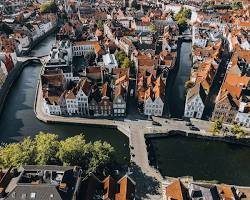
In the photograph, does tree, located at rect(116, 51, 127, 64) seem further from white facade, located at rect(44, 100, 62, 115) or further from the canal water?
the canal water

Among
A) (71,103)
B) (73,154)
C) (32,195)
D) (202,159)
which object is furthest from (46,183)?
(202,159)

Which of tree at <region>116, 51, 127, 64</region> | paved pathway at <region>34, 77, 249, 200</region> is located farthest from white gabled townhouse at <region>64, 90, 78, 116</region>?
tree at <region>116, 51, 127, 64</region>

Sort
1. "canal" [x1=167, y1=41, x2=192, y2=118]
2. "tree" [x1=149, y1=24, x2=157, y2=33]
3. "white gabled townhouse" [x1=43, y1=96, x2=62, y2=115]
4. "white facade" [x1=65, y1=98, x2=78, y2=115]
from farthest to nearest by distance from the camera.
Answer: "tree" [x1=149, y1=24, x2=157, y2=33]
"canal" [x1=167, y1=41, x2=192, y2=118]
"white gabled townhouse" [x1=43, y1=96, x2=62, y2=115]
"white facade" [x1=65, y1=98, x2=78, y2=115]

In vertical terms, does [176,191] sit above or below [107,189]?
below

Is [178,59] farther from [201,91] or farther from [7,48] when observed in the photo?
[7,48]

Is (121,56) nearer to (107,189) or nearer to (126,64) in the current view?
(126,64)
